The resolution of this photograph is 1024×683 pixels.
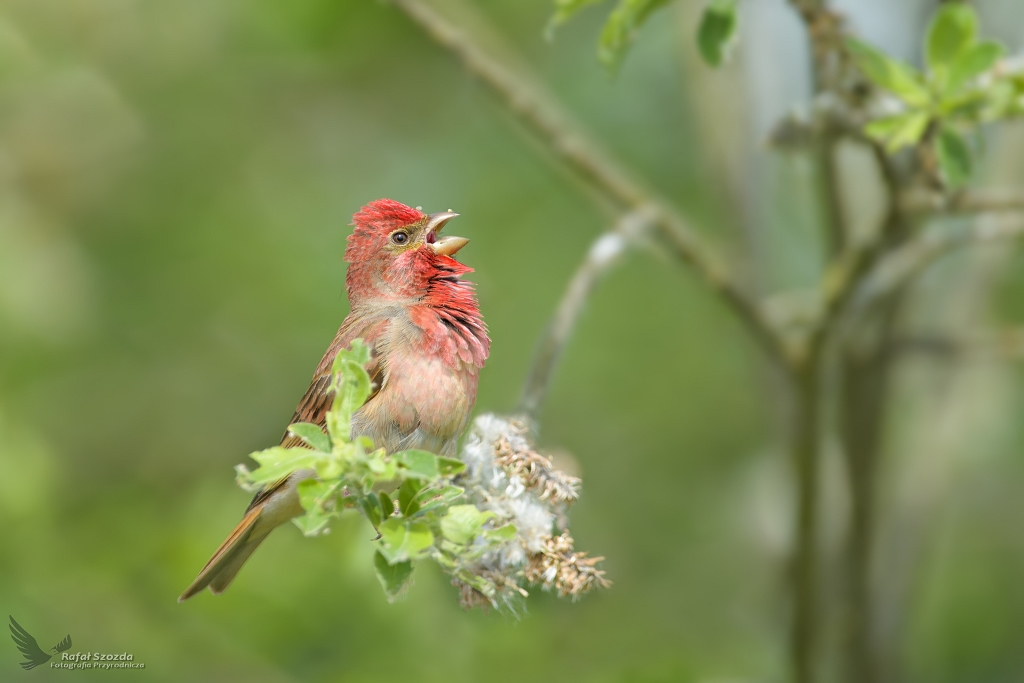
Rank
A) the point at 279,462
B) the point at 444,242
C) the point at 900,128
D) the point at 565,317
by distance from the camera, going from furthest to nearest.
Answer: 1. the point at 444,242
2. the point at 900,128
3. the point at 565,317
4. the point at 279,462

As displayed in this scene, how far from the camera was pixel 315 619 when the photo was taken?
211 inches

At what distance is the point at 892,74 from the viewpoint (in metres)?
3.43

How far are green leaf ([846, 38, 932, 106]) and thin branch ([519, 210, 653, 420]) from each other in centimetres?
106

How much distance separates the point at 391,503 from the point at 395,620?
3.15 meters

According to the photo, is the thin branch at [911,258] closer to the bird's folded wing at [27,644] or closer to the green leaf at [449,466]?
the green leaf at [449,466]

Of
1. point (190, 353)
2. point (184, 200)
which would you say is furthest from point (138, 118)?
point (190, 353)

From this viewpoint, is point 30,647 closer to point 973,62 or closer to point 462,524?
point 462,524

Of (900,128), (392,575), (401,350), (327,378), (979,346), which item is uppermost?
(979,346)

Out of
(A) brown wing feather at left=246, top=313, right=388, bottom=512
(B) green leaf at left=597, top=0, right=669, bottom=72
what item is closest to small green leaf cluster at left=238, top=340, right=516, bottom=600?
(A) brown wing feather at left=246, top=313, right=388, bottom=512

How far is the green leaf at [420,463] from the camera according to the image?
2.20 m

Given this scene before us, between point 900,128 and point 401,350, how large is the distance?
1876 mm

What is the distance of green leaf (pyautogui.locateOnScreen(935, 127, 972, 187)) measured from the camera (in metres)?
3.48

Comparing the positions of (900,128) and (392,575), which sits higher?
(900,128)

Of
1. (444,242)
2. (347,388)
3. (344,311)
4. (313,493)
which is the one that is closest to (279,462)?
(313,493)
